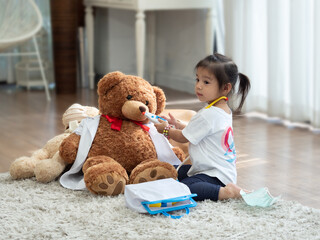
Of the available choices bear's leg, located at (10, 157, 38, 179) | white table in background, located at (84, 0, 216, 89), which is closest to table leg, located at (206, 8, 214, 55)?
white table in background, located at (84, 0, 216, 89)

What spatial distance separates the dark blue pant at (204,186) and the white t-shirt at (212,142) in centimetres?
2

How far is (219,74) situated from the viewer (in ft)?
5.65

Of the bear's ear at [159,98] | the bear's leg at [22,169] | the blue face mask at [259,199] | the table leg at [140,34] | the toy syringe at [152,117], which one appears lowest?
the blue face mask at [259,199]

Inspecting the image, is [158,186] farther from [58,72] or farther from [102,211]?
[58,72]

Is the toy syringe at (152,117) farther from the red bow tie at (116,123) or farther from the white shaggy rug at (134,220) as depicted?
the white shaggy rug at (134,220)

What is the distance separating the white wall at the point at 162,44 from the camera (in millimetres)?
3775

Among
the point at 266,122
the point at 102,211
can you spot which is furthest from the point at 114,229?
the point at 266,122

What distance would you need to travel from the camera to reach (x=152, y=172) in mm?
1737

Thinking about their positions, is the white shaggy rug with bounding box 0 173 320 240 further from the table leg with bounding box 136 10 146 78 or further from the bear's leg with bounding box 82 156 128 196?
the table leg with bounding box 136 10 146 78

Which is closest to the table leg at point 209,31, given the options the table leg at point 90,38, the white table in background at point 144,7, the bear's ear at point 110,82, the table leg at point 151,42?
the white table in background at point 144,7

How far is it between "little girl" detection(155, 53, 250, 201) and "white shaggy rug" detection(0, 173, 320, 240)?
95 millimetres

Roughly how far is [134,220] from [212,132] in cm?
39

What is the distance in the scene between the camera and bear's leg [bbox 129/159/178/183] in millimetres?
1731

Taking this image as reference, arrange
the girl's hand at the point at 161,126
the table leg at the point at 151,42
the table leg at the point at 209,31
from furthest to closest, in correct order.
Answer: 1. the table leg at the point at 151,42
2. the table leg at the point at 209,31
3. the girl's hand at the point at 161,126
